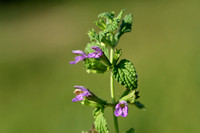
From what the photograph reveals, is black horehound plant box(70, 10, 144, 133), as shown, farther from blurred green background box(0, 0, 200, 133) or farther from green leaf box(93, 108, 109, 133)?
blurred green background box(0, 0, 200, 133)

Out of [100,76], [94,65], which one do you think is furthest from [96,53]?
[100,76]

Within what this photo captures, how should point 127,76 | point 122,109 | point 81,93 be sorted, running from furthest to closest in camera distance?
1. point 81,93
2. point 122,109
3. point 127,76

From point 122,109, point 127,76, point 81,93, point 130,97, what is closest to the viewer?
point 127,76

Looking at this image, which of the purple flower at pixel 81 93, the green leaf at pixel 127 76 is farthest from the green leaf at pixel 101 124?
the green leaf at pixel 127 76

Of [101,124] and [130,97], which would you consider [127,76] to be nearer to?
[130,97]

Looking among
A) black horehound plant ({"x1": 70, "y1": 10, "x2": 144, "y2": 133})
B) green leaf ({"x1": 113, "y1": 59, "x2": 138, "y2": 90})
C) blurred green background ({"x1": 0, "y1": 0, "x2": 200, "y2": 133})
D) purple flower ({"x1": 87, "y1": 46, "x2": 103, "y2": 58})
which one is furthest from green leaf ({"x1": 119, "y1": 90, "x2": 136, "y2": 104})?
blurred green background ({"x1": 0, "y1": 0, "x2": 200, "y2": 133})
